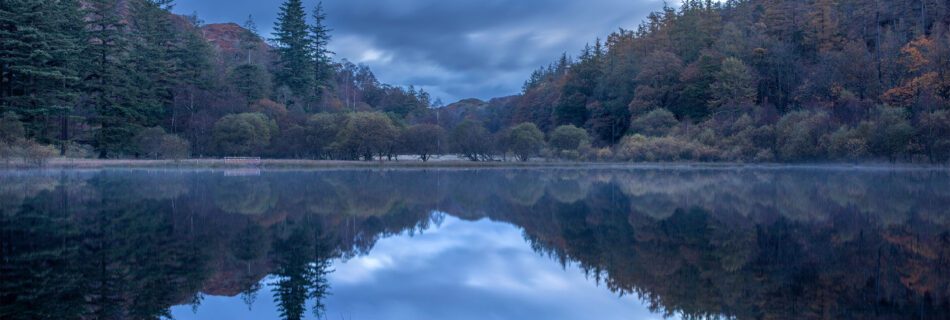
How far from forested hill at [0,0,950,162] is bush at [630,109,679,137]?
0.19 metres

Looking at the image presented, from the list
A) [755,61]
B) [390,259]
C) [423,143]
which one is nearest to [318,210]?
[390,259]

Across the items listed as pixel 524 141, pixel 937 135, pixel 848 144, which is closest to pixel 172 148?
pixel 524 141

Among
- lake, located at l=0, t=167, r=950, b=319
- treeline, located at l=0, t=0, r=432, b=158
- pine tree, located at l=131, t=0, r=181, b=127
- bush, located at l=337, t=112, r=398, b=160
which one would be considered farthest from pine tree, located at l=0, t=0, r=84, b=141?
lake, located at l=0, t=167, r=950, b=319

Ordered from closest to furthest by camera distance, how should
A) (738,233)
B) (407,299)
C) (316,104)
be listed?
1. (407,299)
2. (738,233)
3. (316,104)

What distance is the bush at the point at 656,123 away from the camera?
5938 cm

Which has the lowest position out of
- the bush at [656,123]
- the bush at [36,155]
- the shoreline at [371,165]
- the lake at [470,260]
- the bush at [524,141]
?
the lake at [470,260]

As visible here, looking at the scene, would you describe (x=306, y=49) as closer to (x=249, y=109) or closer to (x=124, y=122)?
(x=249, y=109)

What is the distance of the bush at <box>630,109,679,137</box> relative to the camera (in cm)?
5938

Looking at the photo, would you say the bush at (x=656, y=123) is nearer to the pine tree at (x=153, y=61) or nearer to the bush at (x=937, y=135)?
the bush at (x=937, y=135)

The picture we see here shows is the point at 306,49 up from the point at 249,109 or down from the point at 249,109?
up

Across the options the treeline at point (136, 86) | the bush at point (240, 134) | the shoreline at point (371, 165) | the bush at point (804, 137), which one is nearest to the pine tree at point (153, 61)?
the treeline at point (136, 86)

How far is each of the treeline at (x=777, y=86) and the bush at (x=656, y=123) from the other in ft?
0.50

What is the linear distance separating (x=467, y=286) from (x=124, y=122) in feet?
166

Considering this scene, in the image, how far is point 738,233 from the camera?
1199 centimetres
